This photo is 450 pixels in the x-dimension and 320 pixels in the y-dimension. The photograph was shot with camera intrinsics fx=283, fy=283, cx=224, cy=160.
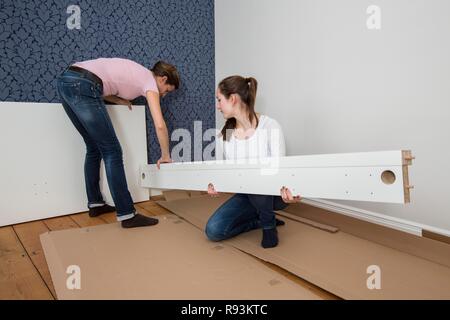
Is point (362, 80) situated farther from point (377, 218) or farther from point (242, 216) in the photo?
point (242, 216)

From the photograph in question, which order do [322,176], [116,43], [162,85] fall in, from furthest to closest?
[116,43], [162,85], [322,176]

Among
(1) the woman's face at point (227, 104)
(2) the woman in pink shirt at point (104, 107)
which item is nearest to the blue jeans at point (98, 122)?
(2) the woman in pink shirt at point (104, 107)

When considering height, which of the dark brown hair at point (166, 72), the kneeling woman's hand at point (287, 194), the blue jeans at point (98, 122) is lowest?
the kneeling woman's hand at point (287, 194)

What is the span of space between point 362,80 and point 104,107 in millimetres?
1498

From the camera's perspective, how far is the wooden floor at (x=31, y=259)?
1.02 meters

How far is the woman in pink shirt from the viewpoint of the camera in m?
1.57

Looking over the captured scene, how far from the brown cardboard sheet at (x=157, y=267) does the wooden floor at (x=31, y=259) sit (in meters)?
0.04

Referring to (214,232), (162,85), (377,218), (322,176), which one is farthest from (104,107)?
(377,218)

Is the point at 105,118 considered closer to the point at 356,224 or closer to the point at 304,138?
the point at 304,138

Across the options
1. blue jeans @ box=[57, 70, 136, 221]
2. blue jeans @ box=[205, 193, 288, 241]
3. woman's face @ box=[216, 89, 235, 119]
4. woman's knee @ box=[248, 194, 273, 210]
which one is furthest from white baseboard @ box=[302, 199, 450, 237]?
blue jeans @ box=[57, 70, 136, 221]

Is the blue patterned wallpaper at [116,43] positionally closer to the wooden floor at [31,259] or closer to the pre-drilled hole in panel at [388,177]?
the wooden floor at [31,259]

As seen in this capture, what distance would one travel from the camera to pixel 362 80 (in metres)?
1.62

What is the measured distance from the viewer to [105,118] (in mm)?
1606

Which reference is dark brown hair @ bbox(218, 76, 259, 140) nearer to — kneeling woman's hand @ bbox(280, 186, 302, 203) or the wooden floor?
kneeling woman's hand @ bbox(280, 186, 302, 203)
